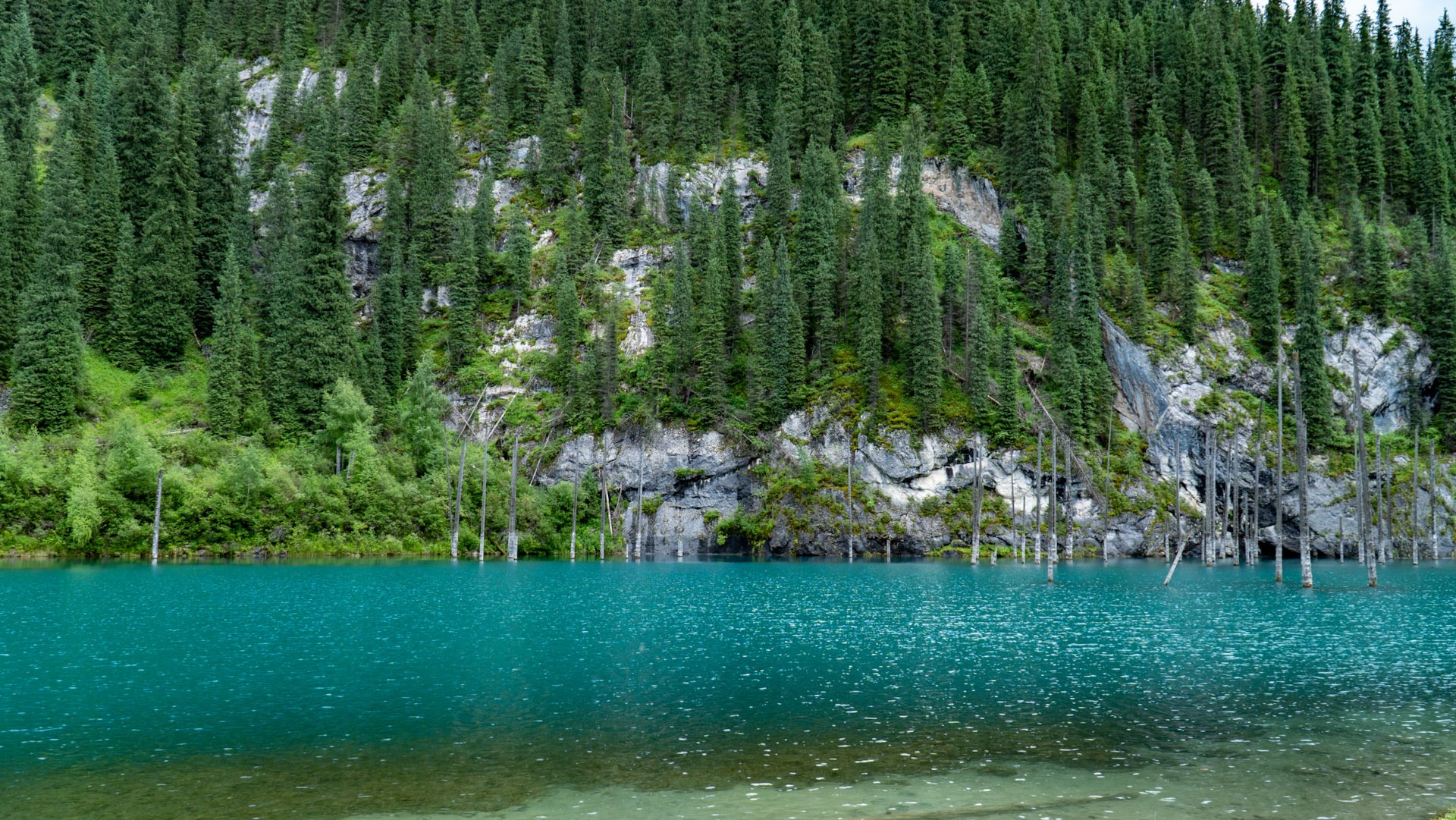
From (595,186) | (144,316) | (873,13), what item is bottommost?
(144,316)

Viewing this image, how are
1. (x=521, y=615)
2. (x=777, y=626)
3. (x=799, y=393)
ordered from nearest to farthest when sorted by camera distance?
→ (x=777, y=626) → (x=521, y=615) → (x=799, y=393)

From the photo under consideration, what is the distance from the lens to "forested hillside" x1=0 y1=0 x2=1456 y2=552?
93.8 metres

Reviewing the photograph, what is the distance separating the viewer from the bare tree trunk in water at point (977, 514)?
92938mm

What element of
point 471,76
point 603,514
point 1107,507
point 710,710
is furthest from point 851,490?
point 471,76

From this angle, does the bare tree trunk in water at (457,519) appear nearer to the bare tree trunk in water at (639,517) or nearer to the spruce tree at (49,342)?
the bare tree trunk in water at (639,517)

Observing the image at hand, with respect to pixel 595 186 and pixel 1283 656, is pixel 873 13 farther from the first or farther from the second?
pixel 1283 656

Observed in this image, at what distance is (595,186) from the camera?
132500mm

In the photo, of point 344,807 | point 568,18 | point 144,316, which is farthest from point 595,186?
point 344,807

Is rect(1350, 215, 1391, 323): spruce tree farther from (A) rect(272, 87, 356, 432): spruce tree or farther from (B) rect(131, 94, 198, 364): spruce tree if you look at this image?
(B) rect(131, 94, 198, 364): spruce tree

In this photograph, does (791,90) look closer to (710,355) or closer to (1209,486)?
(710,355)

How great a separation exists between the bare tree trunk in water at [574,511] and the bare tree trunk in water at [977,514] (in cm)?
4020

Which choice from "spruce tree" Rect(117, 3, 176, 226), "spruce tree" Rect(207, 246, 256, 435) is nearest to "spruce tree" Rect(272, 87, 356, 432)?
"spruce tree" Rect(207, 246, 256, 435)

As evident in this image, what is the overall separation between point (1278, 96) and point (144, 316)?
15580cm

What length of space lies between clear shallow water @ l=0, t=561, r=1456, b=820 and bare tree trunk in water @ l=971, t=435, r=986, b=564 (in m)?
44.4
